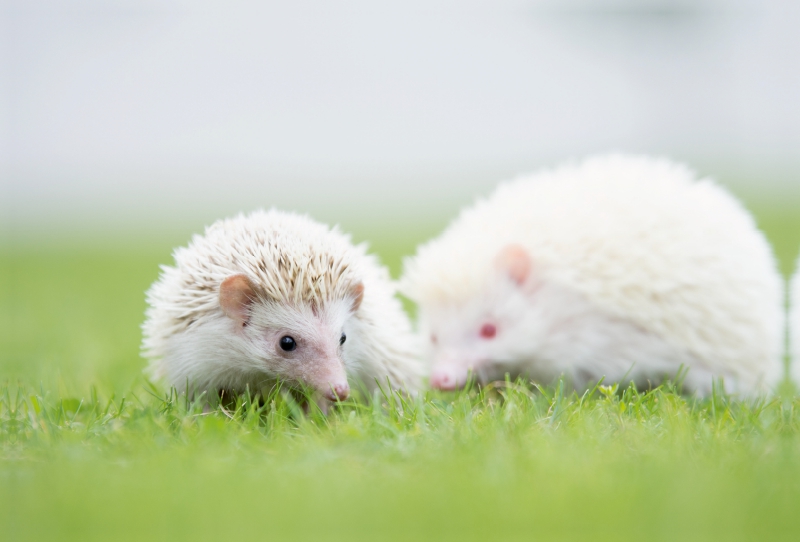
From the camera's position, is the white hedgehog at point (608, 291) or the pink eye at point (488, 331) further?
the pink eye at point (488, 331)

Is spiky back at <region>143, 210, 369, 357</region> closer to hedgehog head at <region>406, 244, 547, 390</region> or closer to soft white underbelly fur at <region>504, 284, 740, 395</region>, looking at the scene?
hedgehog head at <region>406, 244, 547, 390</region>

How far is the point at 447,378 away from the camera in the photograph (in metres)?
5.09

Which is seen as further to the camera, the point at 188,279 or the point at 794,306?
the point at 794,306

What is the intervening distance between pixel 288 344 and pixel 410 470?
1.31 meters

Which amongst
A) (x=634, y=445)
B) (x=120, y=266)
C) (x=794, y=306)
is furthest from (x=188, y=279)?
(x=120, y=266)

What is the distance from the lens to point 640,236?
17.2 feet

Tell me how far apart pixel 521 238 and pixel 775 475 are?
2639 millimetres

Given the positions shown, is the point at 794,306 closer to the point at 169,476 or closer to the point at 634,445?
the point at 634,445

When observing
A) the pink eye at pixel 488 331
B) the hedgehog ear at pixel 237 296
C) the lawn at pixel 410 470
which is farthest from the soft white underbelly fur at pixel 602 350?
the hedgehog ear at pixel 237 296

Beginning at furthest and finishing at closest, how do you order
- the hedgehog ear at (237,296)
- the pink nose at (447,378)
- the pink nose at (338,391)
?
the pink nose at (447,378), the hedgehog ear at (237,296), the pink nose at (338,391)

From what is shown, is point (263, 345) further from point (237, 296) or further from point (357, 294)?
point (357, 294)

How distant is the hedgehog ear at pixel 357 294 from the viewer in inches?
177

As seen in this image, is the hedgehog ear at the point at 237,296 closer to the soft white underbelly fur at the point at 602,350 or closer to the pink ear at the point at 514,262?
the pink ear at the point at 514,262

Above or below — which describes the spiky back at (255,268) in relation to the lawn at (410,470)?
above
